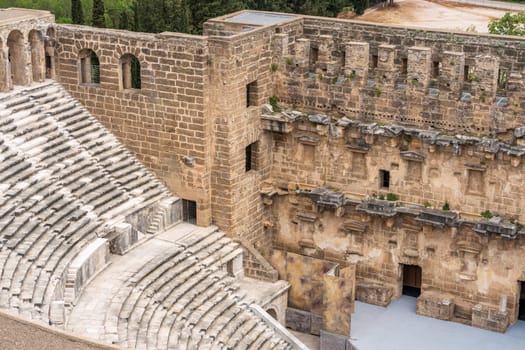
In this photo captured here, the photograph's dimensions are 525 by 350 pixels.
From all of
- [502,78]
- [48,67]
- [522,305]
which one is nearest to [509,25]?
[502,78]

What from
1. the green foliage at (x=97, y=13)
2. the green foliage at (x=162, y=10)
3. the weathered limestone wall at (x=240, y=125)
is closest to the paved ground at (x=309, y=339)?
the weathered limestone wall at (x=240, y=125)

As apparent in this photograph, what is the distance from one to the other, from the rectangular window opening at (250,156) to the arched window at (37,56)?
6572 millimetres

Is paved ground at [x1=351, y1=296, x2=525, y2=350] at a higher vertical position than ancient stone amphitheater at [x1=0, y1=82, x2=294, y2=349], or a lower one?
lower

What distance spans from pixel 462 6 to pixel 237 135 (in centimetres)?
Result: 4974

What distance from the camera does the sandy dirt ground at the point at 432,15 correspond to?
70.4 meters

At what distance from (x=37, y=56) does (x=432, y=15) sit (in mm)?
45653

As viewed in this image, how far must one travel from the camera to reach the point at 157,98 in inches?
1249

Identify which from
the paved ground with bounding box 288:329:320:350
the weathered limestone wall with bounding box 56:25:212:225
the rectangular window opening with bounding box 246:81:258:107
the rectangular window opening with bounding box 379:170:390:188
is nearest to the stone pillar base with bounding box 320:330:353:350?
the paved ground with bounding box 288:329:320:350

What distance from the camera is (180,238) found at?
3095 centimetres

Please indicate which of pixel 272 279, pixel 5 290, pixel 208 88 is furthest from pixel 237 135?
pixel 5 290

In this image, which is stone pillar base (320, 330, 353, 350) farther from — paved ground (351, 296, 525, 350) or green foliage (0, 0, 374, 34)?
green foliage (0, 0, 374, 34)

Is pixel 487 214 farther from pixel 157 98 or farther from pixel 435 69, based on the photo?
pixel 157 98

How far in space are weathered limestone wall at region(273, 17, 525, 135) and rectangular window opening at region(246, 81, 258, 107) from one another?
1.01m

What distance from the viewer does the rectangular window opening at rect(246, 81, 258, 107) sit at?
32.2 meters
